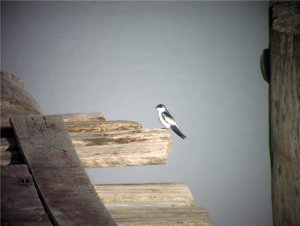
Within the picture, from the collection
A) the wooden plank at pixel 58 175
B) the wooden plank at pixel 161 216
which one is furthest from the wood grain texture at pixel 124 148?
the wooden plank at pixel 161 216

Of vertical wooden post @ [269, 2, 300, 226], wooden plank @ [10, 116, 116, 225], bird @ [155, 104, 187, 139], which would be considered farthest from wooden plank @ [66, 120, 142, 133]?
bird @ [155, 104, 187, 139]

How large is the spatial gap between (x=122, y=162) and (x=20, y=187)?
1.57 feet

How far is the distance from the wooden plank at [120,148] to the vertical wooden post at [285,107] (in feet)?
1.87

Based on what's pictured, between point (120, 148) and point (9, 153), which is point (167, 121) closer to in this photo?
point (120, 148)

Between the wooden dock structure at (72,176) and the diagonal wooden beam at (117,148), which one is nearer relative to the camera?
the wooden dock structure at (72,176)

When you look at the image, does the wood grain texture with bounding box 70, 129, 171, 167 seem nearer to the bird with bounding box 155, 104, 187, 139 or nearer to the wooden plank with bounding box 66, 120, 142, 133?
the wooden plank with bounding box 66, 120, 142, 133

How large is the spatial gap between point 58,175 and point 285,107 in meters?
1.11

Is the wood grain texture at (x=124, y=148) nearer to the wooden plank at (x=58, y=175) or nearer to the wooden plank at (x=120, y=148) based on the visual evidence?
the wooden plank at (x=120, y=148)

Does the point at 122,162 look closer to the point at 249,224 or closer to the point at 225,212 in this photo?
the point at 249,224

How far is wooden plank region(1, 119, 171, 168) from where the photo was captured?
162 cm

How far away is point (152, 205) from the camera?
193 cm

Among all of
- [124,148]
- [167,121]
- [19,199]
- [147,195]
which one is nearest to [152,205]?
[147,195]

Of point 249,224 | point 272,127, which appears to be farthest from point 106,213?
point 249,224

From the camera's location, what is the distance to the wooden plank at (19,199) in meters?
1.28
